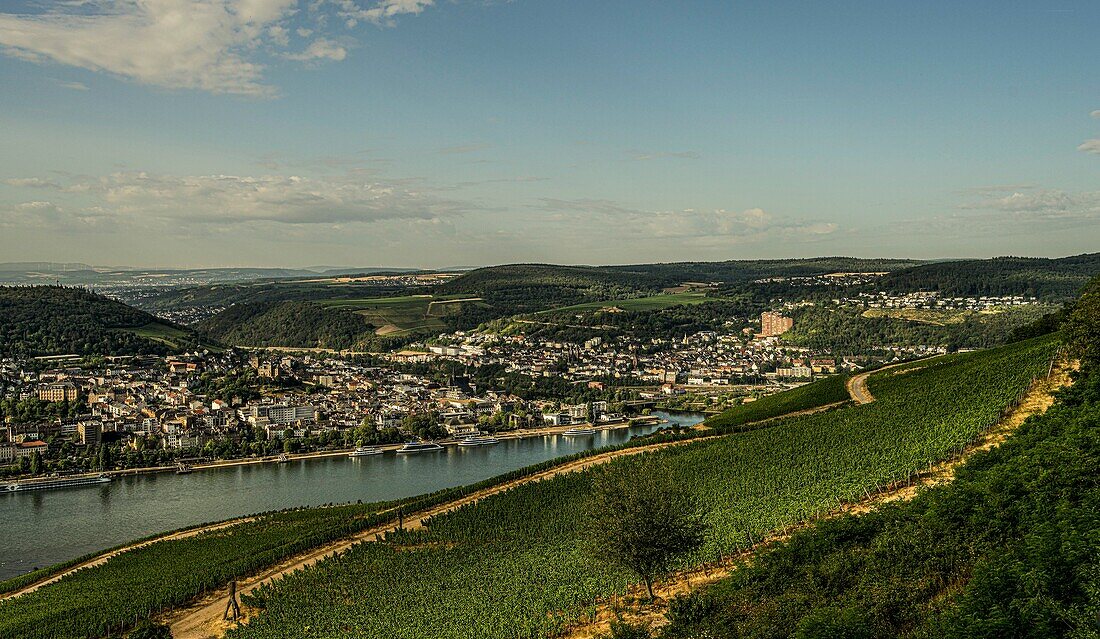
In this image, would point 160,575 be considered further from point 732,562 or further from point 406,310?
point 406,310

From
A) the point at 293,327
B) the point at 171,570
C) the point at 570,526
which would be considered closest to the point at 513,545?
the point at 570,526

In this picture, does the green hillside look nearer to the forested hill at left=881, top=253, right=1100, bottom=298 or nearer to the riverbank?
the riverbank

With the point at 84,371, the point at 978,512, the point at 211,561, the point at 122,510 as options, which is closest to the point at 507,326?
the point at 84,371

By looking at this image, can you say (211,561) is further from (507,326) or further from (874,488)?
(507,326)

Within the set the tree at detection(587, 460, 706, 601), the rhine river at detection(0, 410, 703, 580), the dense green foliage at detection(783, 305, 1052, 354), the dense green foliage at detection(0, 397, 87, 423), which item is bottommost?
the rhine river at detection(0, 410, 703, 580)

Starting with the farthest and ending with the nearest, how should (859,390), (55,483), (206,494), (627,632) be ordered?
(55,483) < (206,494) < (859,390) < (627,632)

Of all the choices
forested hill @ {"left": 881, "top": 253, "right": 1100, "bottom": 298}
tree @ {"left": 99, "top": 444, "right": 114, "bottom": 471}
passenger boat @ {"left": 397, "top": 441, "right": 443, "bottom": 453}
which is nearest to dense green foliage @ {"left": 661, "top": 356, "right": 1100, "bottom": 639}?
passenger boat @ {"left": 397, "top": 441, "right": 443, "bottom": 453}
